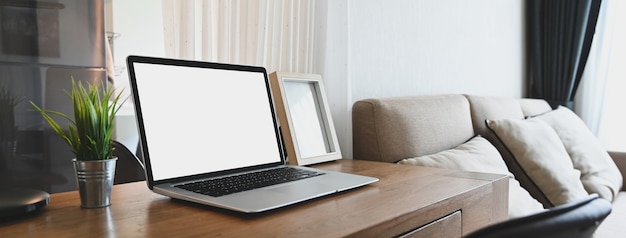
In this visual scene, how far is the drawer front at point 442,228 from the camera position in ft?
2.63

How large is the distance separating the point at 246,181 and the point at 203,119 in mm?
146

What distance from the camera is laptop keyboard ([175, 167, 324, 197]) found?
0.82 m

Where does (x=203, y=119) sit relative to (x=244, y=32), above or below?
below

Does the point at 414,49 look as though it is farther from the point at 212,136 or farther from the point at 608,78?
the point at 608,78

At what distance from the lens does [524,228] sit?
0.39 metres

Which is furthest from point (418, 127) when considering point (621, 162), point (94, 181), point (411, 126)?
point (621, 162)

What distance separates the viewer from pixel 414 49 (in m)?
1.96

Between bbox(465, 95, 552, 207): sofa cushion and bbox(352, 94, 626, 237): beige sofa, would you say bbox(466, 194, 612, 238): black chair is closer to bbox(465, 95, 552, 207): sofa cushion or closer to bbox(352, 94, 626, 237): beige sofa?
bbox(352, 94, 626, 237): beige sofa

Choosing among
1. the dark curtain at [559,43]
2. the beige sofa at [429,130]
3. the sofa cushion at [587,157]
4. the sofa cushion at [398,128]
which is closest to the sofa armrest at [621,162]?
the sofa cushion at [587,157]

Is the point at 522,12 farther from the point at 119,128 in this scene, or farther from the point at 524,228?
the point at 524,228

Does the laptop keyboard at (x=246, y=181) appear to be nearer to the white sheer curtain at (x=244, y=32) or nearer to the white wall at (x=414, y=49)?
the white sheer curtain at (x=244, y=32)

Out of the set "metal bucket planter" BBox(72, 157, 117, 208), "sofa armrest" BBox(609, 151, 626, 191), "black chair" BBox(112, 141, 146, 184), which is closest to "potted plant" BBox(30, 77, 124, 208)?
"metal bucket planter" BBox(72, 157, 117, 208)

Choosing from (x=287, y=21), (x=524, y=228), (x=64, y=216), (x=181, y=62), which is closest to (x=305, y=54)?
(x=287, y=21)

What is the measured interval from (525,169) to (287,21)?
3.31 feet
